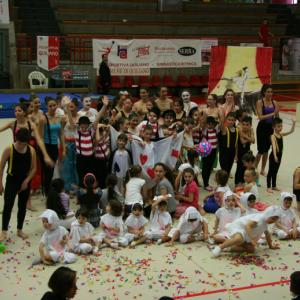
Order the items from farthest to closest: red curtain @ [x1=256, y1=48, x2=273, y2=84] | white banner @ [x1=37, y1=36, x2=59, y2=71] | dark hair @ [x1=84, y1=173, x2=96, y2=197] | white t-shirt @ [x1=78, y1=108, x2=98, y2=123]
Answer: white banner @ [x1=37, y1=36, x2=59, y2=71] → red curtain @ [x1=256, y1=48, x2=273, y2=84] → white t-shirt @ [x1=78, y1=108, x2=98, y2=123] → dark hair @ [x1=84, y1=173, x2=96, y2=197]

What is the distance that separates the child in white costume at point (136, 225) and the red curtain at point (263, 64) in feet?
28.3

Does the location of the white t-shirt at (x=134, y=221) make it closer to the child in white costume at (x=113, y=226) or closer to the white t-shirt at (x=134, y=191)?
the child in white costume at (x=113, y=226)

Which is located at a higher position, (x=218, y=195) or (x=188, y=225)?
(x=218, y=195)

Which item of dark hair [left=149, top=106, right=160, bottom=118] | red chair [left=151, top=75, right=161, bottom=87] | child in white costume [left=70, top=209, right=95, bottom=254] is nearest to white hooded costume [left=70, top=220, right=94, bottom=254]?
child in white costume [left=70, top=209, right=95, bottom=254]

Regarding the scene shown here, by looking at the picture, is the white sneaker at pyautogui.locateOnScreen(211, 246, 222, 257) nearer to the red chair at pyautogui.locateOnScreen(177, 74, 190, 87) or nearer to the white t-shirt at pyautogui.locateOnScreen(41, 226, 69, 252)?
the white t-shirt at pyautogui.locateOnScreen(41, 226, 69, 252)

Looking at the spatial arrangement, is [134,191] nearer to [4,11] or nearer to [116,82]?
[116,82]

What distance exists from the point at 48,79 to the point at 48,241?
507 inches

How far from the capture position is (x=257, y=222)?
6.01m

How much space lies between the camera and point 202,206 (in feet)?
26.0

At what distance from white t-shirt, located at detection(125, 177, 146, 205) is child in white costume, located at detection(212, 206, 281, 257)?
4.64 ft

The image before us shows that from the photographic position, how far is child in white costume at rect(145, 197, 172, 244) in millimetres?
6609

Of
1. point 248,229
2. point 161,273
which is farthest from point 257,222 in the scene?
point 161,273

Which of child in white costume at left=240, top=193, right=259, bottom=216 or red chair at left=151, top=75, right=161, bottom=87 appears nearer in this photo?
child in white costume at left=240, top=193, right=259, bottom=216

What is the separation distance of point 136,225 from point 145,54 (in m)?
12.5
